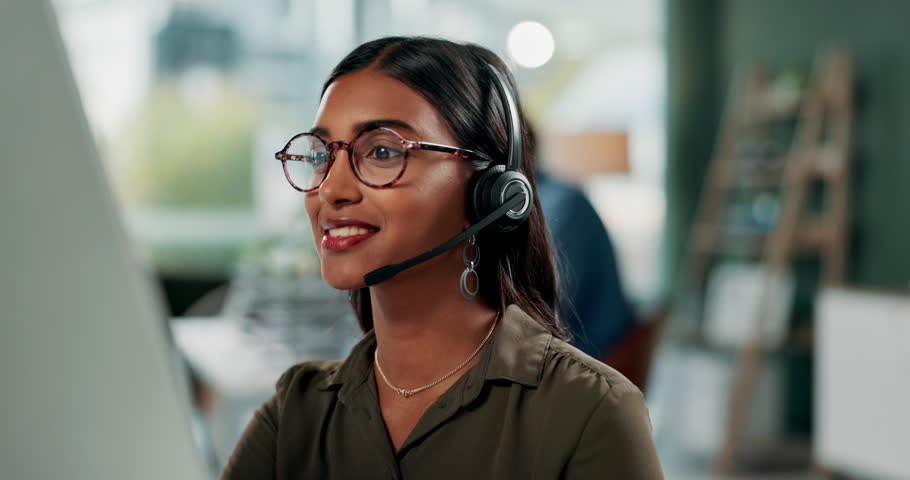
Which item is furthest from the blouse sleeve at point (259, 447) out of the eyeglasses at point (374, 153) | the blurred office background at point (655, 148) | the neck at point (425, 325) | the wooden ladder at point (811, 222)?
the wooden ladder at point (811, 222)

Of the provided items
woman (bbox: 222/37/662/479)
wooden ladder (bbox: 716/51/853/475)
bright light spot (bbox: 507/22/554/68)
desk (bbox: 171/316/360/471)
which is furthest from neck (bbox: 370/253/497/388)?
wooden ladder (bbox: 716/51/853/475)

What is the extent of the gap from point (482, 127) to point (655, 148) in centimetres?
526

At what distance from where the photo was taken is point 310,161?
0.68 metres

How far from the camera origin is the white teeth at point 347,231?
2.21 feet

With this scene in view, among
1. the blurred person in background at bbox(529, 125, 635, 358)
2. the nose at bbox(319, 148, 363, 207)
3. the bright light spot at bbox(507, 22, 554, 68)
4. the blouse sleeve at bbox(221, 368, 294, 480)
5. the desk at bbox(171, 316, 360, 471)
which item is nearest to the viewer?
the nose at bbox(319, 148, 363, 207)

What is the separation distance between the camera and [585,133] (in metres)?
4.76

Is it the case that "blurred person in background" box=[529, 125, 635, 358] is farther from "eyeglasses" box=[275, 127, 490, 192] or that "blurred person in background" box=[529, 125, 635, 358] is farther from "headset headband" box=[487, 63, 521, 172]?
"eyeglasses" box=[275, 127, 490, 192]

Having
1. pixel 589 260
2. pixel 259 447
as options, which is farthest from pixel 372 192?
pixel 589 260

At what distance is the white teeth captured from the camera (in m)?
0.67

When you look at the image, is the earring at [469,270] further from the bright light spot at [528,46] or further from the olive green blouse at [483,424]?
the bright light spot at [528,46]

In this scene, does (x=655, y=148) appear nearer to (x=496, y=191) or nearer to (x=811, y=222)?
(x=811, y=222)

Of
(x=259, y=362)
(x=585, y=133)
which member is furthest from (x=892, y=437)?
(x=585, y=133)

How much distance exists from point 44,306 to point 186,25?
225 inches

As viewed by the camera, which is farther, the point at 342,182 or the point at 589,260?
the point at 589,260
